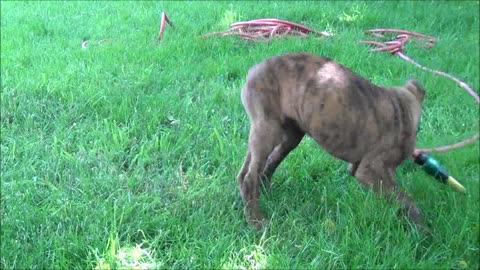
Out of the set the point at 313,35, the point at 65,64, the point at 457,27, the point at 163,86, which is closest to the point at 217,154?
the point at 163,86

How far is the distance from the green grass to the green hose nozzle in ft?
0.13

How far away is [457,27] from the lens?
7180 mm

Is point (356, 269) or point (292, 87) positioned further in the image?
point (292, 87)

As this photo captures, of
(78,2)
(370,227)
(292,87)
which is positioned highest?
(292,87)

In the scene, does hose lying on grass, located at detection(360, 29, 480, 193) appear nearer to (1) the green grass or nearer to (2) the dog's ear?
(1) the green grass

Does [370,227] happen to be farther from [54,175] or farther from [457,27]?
[457,27]

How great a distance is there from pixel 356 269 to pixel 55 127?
2.64m

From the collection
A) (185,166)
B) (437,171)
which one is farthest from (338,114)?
(185,166)

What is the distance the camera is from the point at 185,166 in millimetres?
4234

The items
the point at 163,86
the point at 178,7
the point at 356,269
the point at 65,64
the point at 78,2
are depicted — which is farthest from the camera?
the point at 78,2

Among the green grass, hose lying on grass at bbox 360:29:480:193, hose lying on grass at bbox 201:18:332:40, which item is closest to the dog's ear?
hose lying on grass at bbox 360:29:480:193

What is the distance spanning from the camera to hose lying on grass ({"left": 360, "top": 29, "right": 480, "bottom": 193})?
11.8ft

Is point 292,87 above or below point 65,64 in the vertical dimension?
above

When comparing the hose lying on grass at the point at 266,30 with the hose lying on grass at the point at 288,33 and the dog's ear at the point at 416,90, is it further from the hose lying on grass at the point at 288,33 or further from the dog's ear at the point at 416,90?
the dog's ear at the point at 416,90
